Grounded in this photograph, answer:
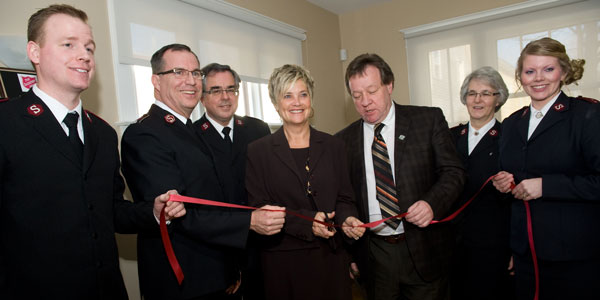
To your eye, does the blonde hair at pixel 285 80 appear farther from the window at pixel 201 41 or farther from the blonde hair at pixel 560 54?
the window at pixel 201 41

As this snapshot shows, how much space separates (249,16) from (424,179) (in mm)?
3502

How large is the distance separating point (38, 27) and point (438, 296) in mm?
2496

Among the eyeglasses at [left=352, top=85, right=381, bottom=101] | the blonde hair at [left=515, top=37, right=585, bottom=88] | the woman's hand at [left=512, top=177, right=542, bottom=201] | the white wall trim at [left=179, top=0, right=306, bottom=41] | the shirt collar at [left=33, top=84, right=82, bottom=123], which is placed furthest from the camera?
the white wall trim at [left=179, top=0, right=306, bottom=41]

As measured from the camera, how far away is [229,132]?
298 cm

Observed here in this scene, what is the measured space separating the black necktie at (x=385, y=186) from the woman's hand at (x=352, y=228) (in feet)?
0.98

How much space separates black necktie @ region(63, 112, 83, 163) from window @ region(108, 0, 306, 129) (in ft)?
5.05

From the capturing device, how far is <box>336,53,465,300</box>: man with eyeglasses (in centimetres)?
208

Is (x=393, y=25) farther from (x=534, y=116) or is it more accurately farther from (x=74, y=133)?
(x=74, y=133)

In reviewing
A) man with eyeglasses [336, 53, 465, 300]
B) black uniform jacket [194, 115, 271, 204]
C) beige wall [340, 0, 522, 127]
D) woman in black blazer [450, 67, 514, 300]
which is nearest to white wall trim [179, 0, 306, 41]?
beige wall [340, 0, 522, 127]

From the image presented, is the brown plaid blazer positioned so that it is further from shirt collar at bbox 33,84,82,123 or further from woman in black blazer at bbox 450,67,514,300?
shirt collar at bbox 33,84,82,123

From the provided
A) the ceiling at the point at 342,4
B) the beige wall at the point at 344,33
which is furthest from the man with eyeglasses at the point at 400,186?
the ceiling at the point at 342,4

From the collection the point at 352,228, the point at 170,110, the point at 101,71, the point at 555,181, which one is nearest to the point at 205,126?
the point at 170,110

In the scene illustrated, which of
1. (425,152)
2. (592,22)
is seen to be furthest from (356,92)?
(592,22)

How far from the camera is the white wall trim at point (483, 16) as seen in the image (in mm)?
4996
